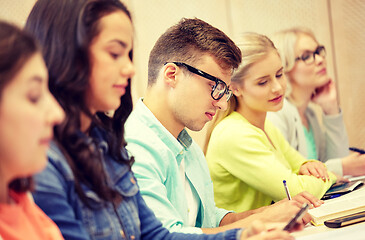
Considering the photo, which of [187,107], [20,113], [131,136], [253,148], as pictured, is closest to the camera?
[20,113]

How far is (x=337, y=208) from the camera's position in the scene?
4.44ft

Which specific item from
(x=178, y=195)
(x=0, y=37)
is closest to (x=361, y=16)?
(x=178, y=195)

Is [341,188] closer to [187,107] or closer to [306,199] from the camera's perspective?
[306,199]

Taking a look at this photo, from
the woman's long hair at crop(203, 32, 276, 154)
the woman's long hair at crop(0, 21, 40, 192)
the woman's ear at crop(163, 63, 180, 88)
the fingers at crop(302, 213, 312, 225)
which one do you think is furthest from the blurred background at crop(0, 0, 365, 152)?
the woman's long hair at crop(0, 21, 40, 192)

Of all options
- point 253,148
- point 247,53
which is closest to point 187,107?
point 253,148

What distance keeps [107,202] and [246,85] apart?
1083 mm

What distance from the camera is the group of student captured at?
2.19 ft

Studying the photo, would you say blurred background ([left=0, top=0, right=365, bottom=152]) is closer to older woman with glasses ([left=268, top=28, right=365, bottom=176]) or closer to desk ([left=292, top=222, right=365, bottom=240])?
older woman with glasses ([left=268, top=28, right=365, bottom=176])

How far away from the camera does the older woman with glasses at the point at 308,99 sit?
8.16 ft

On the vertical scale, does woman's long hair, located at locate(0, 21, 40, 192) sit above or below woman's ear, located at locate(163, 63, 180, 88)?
above

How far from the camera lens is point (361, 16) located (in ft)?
11.6

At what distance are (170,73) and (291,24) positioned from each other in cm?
225

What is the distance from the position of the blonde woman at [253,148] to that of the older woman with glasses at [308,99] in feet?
1.81

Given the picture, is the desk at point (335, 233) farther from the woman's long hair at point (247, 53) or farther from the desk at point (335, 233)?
the woman's long hair at point (247, 53)
